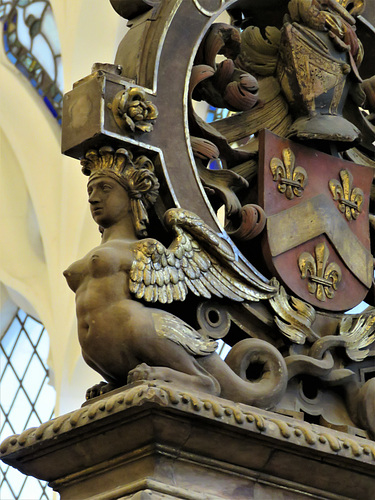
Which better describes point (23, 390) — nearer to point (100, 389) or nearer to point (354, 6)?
point (354, 6)

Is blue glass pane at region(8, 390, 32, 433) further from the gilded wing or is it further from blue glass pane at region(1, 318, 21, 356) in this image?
the gilded wing

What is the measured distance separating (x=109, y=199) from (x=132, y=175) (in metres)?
0.08

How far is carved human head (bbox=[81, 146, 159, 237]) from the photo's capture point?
3.14 m

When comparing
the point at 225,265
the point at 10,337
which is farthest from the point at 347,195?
the point at 10,337

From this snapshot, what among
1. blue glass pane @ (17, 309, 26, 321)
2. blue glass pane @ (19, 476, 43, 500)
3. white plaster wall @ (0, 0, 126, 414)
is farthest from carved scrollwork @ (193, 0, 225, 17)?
blue glass pane @ (17, 309, 26, 321)

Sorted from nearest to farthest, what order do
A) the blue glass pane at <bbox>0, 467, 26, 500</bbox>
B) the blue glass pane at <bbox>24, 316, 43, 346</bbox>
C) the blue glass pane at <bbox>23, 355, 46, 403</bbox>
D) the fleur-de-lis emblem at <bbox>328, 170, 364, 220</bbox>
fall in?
the fleur-de-lis emblem at <bbox>328, 170, 364, 220</bbox>
the blue glass pane at <bbox>0, 467, 26, 500</bbox>
the blue glass pane at <bbox>23, 355, 46, 403</bbox>
the blue glass pane at <bbox>24, 316, 43, 346</bbox>

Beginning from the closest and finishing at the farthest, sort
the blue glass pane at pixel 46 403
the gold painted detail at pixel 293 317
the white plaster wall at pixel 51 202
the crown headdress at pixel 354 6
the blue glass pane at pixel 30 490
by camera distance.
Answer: the gold painted detail at pixel 293 317
the crown headdress at pixel 354 6
the white plaster wall at pixel 51 202
the blue glass pane at pixel 30 490
the blue glass pane at pixel 46 403

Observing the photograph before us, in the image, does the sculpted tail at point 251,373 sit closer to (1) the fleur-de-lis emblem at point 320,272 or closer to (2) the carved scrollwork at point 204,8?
(1) the fleur-de-lis emblem at point 320,272

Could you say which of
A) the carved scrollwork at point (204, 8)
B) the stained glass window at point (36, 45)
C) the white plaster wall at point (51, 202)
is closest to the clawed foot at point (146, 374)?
the carved scrollwork at point (204, 8)

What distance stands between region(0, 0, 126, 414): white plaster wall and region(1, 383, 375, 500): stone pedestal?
7.63 metres

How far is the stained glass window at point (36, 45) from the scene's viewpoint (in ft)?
38.9

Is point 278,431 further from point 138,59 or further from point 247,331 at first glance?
point 138,59

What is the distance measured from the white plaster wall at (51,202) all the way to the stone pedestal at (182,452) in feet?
25.0

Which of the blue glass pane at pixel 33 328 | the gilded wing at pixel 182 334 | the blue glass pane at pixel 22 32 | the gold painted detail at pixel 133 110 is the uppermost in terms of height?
the blue glass pane at pixel 22 32
